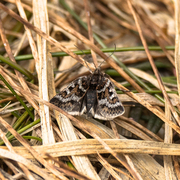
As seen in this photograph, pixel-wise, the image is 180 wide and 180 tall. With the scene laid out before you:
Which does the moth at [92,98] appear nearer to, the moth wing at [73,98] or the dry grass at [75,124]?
the moth wing at [73,98]

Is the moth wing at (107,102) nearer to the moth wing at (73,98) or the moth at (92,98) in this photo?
the moth at (92,98)

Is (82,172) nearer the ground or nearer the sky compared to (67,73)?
nearer the ground

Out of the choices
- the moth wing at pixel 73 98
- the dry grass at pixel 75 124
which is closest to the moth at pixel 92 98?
the moth wing at pixel 73 98

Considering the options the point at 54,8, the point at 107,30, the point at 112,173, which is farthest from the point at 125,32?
the point at 112,173

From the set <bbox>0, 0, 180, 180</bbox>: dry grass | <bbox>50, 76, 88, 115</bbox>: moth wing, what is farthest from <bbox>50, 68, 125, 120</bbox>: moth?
<bbox>0, 0, 180, 180</bbox>: dry grass

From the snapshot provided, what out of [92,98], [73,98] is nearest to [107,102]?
[92,98]

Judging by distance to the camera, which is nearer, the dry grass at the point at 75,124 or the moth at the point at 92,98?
the dry grass at the point at 75,124

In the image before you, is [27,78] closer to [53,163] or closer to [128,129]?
[53,163]
